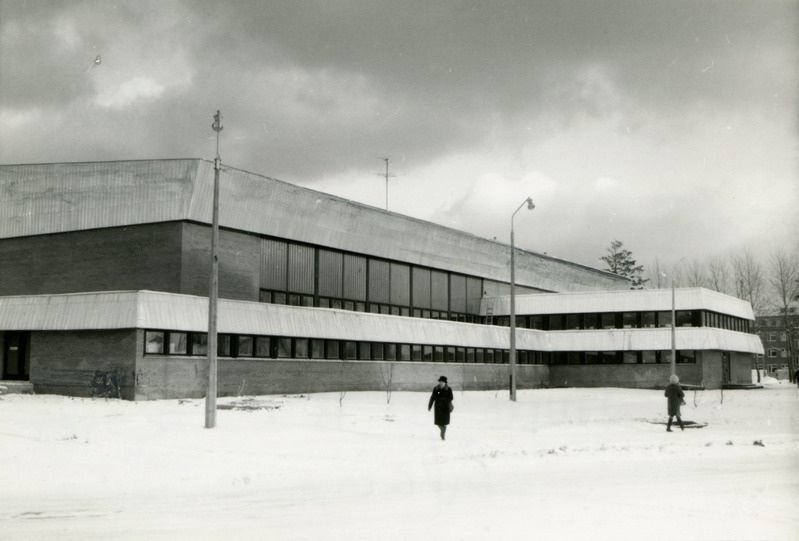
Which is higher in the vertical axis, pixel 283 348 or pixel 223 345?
pixel 223 345

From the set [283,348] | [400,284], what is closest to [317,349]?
[283,348]

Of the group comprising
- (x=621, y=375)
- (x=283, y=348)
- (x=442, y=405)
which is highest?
(x=283, y=348)

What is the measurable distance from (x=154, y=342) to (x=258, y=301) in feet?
26.0

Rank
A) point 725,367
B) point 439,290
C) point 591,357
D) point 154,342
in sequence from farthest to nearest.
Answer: point 591,357 < point 725,367 < point 439,290 < point 154,342

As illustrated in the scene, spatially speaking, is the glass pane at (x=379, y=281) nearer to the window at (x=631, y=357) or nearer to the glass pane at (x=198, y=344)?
the glass pane at (x=198, y=344)

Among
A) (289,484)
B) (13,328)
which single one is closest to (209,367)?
(289,484)

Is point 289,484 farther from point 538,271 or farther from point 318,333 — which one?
point 538,271

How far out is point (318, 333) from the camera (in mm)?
39938

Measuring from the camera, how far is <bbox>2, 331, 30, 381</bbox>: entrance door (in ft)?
114

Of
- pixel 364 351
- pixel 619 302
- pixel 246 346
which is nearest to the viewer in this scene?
pixel 246 346

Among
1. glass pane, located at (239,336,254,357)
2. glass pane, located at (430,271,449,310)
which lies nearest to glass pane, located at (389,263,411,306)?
glass pane, located at (430,271,449,310)

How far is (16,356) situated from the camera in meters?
34.8

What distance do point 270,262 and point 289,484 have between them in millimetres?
27212

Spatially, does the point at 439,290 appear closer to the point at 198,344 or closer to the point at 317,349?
the point at 317,349
